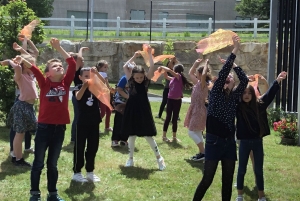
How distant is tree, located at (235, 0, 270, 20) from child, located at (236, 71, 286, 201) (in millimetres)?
26095

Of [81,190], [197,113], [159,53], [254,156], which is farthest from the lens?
[159,53]

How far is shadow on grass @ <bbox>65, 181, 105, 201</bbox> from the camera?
6001mm

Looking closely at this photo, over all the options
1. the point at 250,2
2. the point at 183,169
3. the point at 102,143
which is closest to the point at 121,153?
the point at 102,143

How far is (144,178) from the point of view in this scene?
22.8ft

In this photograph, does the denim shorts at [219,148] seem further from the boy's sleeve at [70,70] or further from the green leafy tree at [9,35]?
the green leafy tree at [9,35]

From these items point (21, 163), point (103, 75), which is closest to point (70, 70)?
point (21, 163)

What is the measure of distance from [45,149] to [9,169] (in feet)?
5.53

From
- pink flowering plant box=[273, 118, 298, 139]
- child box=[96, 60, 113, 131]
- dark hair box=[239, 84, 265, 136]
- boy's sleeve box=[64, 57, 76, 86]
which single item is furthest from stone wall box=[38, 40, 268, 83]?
boy's sleeve box=[64, 57, 76, 86]

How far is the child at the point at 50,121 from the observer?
5.61m

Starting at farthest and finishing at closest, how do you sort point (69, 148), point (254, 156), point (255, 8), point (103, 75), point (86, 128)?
point (255, 8)
point (103, 75)
point (69, 148)
point (86, 128)
point (254, 156)

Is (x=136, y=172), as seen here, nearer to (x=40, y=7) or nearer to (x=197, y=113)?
(x=197, y=113)

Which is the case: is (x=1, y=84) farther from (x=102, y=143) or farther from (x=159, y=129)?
(x=159, y=129)

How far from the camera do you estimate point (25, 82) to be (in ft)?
23.6

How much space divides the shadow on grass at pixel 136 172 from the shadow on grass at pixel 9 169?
4.60 ft
